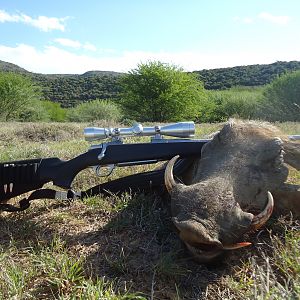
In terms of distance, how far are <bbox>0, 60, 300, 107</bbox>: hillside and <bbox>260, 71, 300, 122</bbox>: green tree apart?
37140 mm

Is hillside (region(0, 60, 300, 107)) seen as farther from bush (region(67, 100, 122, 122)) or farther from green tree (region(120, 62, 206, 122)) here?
green tree (region(120, 62, 206, 122))

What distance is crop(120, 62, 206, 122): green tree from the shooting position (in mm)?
51000

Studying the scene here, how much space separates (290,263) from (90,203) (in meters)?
2.18

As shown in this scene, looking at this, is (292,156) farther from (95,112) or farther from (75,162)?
(95,112)

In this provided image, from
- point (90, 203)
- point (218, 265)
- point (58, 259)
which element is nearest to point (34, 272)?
point (58, 259)

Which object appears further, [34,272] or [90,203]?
[90,203]

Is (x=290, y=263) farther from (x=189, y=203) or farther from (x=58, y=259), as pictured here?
(x=58, y=259)

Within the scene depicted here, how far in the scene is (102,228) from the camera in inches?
144

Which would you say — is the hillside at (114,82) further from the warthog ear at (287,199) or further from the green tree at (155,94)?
the warthog ear at (287,199)

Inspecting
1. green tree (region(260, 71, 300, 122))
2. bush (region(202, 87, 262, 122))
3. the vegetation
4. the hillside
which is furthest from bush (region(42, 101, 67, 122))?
green tree (region(260, 71, 300, 122))

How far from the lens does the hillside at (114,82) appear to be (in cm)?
9269

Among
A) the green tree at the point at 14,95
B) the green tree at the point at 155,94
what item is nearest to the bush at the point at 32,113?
the green tree at the point at 14,95

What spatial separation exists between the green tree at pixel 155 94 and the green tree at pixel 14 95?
15.4 meters

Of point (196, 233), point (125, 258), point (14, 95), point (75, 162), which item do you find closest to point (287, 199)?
point (196, 233)
